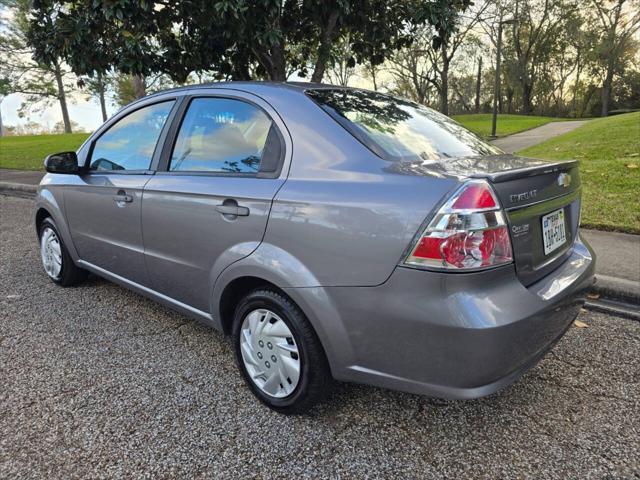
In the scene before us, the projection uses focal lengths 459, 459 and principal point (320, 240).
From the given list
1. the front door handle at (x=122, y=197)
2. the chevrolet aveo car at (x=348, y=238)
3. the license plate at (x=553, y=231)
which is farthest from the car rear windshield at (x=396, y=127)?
the front door handle at (x=122, y=197)

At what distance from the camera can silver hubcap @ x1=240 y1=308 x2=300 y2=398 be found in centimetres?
216

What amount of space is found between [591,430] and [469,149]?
4.84ft

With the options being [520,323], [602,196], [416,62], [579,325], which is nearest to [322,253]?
[520,323]

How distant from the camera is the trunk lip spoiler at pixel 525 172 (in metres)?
1.76

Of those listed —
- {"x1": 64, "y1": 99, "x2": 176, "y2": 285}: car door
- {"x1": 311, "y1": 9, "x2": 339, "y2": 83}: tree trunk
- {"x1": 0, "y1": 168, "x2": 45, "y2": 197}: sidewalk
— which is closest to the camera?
{"x1": 64, "y1": 99, "x2": 176, "y2": 285}: car door

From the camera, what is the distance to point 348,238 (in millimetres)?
1838

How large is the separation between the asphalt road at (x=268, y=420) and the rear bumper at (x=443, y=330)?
1.24ft

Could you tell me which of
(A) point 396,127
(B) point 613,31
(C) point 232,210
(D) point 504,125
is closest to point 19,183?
(C) point 232,210

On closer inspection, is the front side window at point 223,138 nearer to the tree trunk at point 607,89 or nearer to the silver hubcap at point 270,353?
the silver hubcap at point 270,353

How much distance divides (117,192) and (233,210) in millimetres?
1215

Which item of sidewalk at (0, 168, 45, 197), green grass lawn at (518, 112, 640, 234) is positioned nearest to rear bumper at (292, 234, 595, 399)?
green grass lawn at (518, 112, 640, 234)

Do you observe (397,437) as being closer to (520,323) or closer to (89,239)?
(520,323)

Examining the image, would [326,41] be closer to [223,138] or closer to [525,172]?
[223,138]

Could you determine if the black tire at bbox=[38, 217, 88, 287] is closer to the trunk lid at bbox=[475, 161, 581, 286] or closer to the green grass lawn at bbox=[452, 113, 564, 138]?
the trunk lid at bbox=[475, 161, 581, 286]
